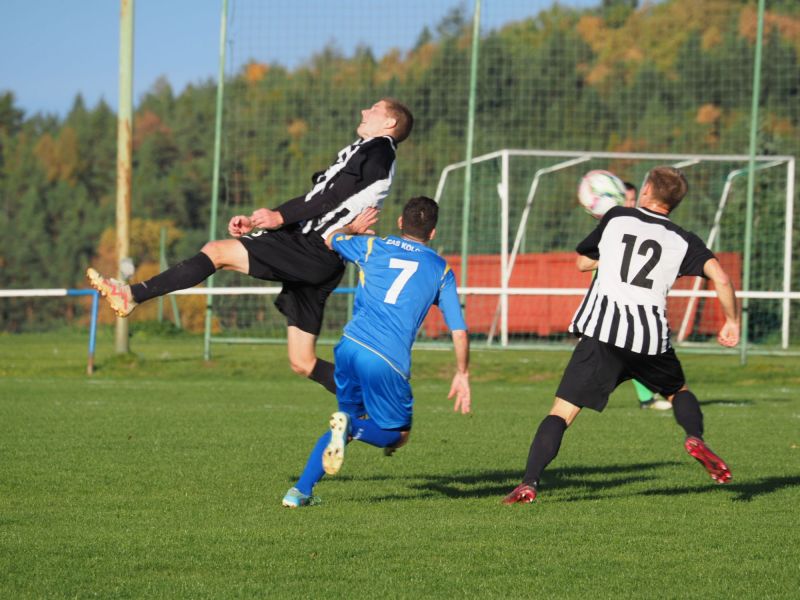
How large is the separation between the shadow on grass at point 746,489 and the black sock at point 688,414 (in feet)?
1.50

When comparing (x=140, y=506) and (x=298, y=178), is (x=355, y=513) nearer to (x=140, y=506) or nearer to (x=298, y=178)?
(x=140, y=506)

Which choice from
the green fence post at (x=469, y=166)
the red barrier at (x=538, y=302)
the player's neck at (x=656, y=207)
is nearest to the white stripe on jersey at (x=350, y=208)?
the player's neck at (x=656, y=207)

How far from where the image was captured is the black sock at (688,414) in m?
6.64

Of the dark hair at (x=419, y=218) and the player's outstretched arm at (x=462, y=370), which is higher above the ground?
the dark hair at (x=419, y=218)

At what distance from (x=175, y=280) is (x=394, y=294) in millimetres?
1445

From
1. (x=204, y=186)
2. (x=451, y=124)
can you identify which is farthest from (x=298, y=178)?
(x=204, y=186)

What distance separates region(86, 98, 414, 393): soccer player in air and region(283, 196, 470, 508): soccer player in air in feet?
2.23

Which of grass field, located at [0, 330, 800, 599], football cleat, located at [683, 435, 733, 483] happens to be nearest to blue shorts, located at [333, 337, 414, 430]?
grass field, located at [0, 330, 800, 599]

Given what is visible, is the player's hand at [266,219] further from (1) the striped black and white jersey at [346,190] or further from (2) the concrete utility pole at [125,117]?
(2) the concrete utility pole at [125,117]

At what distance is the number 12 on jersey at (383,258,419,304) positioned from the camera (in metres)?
6.21

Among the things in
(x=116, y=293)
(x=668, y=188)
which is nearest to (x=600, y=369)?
(x=668, y=188)

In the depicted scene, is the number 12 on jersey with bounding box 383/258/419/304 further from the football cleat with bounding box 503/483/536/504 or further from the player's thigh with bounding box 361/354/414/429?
the football cleat with bounding box 503/483/536/504

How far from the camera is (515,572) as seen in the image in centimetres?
471

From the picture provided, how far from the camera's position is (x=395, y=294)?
6.21 meters
